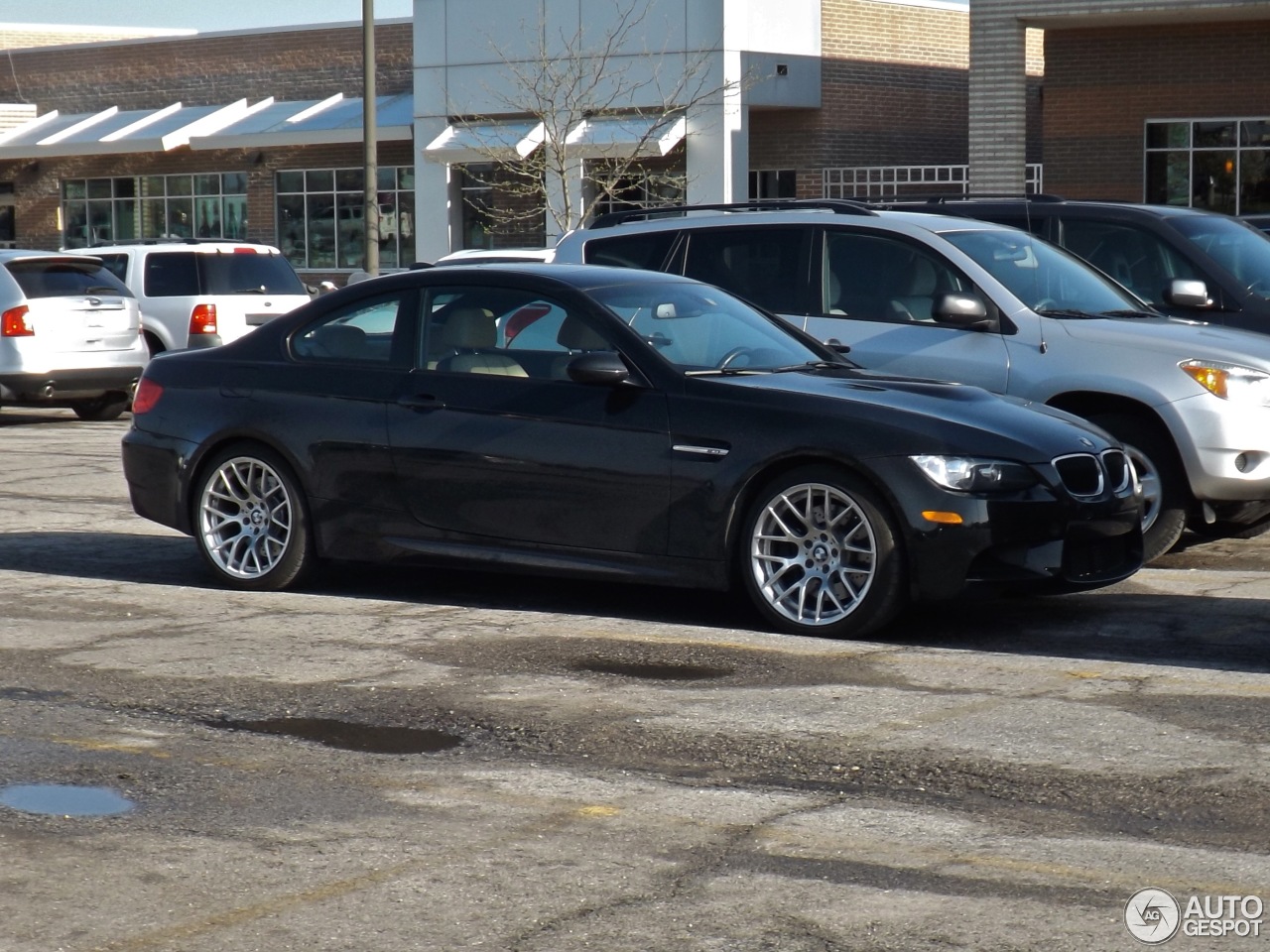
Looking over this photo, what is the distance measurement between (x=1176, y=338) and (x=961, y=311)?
3.56ft

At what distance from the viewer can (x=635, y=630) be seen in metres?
8.03

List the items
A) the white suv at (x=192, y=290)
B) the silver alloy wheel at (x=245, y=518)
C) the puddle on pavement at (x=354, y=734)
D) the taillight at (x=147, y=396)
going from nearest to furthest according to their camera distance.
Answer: the puddle on pavement at (x=354, y=734) → the silver alloy wheel at (x=245, y=518) → the taillight at (x=147, y=396) → the white suv at (x=192, y=290)

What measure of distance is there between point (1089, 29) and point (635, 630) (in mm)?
24339

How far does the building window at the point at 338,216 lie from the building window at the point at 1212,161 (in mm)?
16035

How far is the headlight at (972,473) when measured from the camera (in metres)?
7.57

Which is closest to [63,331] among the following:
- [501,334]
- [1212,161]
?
[501,334]

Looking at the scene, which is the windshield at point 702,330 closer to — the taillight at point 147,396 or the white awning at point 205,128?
the taillight at point 147,396

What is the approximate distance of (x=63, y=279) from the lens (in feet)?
59.8

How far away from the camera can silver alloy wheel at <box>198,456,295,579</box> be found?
9000mm

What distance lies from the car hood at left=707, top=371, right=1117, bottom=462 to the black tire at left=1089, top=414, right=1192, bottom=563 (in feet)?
4.72

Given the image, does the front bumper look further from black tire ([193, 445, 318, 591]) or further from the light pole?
the light pole


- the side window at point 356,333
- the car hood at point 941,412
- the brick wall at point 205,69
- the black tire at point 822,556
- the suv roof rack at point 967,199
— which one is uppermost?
the brick wall at point 205,69

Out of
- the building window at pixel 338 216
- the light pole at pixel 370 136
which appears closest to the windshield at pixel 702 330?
the light pole at pixel 370 136

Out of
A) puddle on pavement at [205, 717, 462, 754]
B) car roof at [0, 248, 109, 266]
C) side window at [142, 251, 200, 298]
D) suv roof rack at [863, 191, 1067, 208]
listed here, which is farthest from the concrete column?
puddle on pavement at [205, 717, 462, 754]
